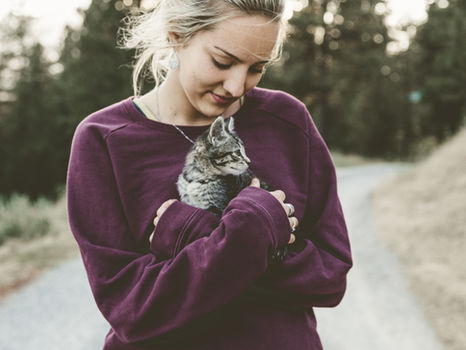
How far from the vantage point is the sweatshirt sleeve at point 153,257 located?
146 centimetres

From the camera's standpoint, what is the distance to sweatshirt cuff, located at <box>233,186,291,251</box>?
4.96 feet

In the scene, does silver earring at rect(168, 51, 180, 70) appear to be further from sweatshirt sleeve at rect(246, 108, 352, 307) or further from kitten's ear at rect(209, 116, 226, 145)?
sweatshirt sleeve at rect(246, 108, 352, 307)

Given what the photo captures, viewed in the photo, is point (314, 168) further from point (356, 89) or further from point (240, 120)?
point (356, 89)

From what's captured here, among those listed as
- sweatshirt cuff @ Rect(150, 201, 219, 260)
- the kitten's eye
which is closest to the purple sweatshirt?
sweatshirt cuff @ Rect(150, 201, 219, 260)

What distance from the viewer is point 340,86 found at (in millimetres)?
33875

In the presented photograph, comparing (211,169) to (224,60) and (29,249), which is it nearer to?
(224,60)

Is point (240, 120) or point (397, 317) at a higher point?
point (240, 120)

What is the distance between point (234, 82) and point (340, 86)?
33.9 meters

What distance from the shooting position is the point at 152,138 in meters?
1.77

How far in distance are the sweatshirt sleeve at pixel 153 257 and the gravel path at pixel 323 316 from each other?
377 cm

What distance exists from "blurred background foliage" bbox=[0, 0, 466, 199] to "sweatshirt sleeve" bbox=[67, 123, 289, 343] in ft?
70.5

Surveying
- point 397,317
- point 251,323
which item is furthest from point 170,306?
point 397,317

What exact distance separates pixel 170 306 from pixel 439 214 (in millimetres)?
9209

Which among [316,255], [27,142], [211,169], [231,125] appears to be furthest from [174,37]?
[27,142]
